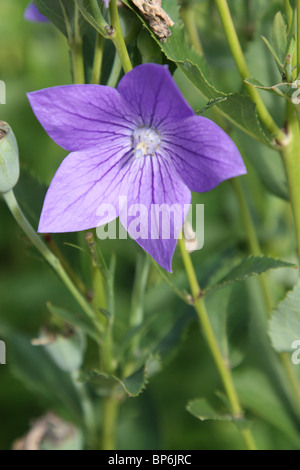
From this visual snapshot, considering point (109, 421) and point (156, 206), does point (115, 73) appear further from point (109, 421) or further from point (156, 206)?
point (109, 421)

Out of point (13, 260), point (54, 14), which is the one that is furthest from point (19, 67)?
point (54, 14)

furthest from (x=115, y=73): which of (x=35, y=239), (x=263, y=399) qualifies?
(x=263, y=399)

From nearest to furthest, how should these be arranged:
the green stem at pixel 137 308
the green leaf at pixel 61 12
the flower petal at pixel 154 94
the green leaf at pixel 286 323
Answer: the flower petal at pixel 154 94 < the green leaf at pixel 61 12 < the green leaf at pixel 286 323 < the green stem at pixel 137 308

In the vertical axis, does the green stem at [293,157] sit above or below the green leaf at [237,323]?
above

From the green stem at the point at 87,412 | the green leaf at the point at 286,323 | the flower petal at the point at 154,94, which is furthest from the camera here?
the green stem at the point at 87,412

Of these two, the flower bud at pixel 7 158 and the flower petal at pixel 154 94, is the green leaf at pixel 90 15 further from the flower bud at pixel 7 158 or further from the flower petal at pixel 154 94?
the flower bud at pixel 7 158

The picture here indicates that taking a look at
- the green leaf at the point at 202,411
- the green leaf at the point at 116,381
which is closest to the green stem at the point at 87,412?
the green leaf at the point at 116,381
